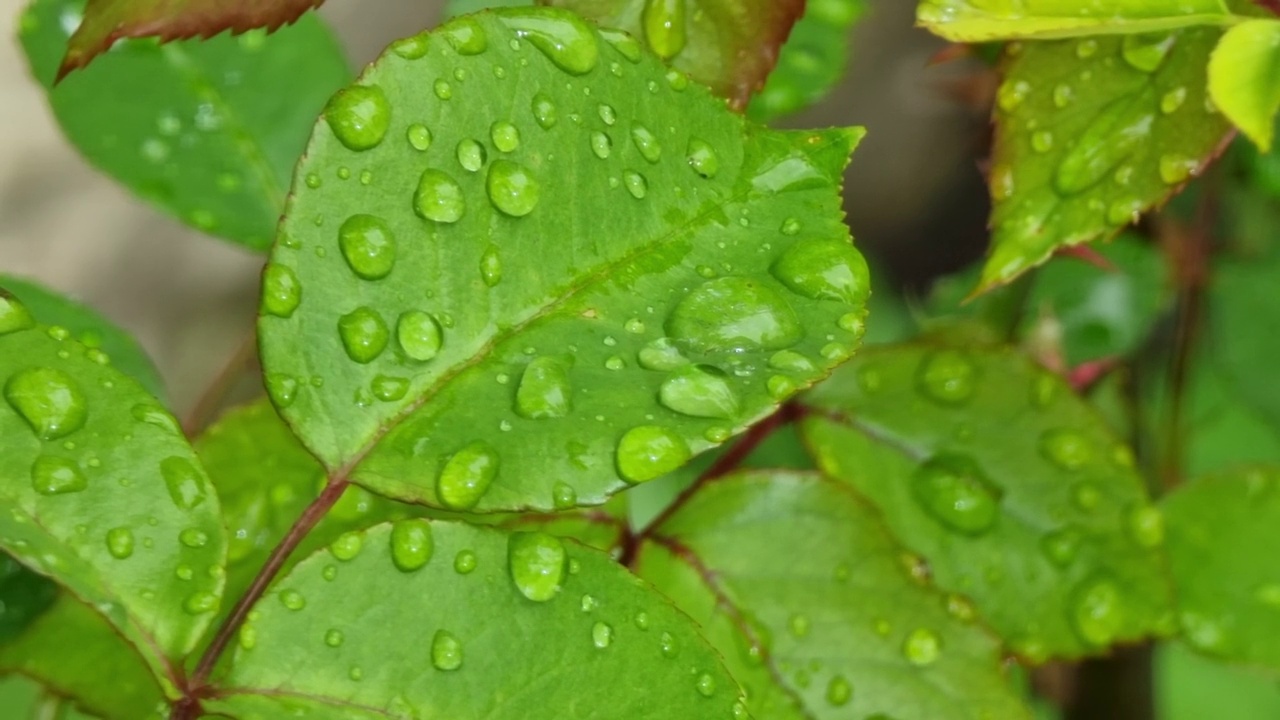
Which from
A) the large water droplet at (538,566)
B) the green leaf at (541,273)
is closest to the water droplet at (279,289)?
the green leaf at (541,273)

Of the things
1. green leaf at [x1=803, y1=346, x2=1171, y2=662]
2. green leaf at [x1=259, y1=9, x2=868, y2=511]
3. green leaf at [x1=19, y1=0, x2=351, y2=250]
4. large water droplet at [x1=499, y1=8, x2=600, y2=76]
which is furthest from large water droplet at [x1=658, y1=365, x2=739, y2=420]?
green leaf at [x1=19, y1=0, x2=351, y2=250]

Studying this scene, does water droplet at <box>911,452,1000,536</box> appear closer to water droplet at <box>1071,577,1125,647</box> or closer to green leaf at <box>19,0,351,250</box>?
water droplet at <box>1071,577,1125,647</box>

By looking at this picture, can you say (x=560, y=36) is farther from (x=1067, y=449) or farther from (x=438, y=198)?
(x=1067, y=449)

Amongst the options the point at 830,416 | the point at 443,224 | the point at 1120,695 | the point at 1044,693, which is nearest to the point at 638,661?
the point at 443,224

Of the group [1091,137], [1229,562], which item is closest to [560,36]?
[1091,137]

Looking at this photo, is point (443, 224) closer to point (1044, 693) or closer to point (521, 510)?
point (521, 510)
